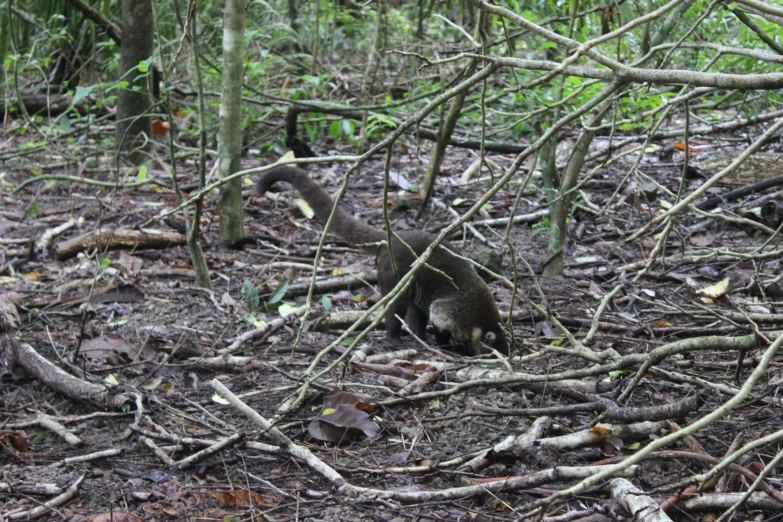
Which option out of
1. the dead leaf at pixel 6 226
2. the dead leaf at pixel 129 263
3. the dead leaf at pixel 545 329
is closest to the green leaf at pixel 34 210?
the dead leaf at pixel 6 226


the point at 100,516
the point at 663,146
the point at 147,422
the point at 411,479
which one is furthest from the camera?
the point at 663,146

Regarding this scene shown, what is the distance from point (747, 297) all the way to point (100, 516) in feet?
13.3

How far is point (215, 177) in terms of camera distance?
6777 mm

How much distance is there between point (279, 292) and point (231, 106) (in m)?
1.45

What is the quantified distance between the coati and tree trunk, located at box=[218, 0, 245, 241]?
0.91 m

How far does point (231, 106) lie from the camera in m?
5.81

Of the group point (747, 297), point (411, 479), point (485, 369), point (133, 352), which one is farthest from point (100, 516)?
point (747, 297)

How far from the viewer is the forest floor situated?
3.03m

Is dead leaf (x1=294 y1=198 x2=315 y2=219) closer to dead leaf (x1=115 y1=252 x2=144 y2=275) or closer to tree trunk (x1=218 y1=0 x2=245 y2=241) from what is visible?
tree trunk (x1=218 y1=0 x2=245 y2=241)

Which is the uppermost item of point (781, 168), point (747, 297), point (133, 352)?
point (781, 168)

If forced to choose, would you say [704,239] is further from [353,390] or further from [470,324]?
[353,390]

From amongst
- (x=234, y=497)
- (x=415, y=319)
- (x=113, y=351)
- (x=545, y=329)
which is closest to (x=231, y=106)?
(x=415, y=319)

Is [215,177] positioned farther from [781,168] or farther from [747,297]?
[781,168]

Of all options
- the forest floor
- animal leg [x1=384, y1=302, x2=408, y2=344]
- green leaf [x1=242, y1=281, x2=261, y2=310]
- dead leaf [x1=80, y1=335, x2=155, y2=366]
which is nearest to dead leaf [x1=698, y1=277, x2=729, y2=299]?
the forest floor
